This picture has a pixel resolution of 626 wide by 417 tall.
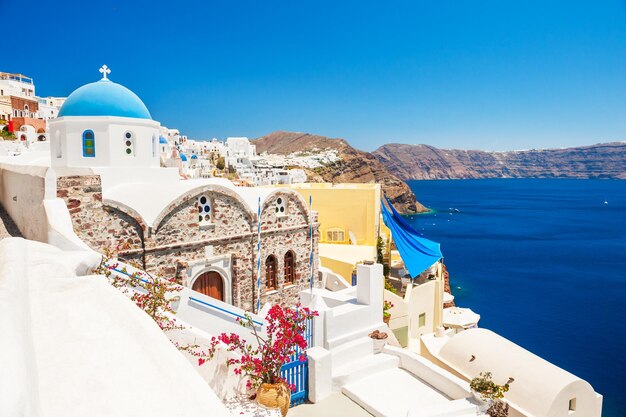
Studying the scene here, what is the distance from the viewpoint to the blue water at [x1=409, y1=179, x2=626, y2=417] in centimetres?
2480

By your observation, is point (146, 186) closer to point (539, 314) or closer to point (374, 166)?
point (539, 314)

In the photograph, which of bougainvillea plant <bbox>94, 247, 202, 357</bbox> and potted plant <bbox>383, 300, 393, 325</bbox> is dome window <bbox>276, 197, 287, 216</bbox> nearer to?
A: potted plant <bbox>383, 300, 393, 325</bbox>

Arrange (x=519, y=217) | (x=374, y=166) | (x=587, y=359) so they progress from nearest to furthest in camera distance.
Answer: (x=587, y=359), (x=519, y=217), (x=374, y=166)

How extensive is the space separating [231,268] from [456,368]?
7031 millimetres

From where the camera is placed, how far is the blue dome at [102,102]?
40.0 feet

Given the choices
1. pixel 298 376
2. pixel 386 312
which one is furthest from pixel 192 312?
pixel 386 312

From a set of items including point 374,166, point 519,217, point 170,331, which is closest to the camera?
point 170,331

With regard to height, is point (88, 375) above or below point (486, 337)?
above

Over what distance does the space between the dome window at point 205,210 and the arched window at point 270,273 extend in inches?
102

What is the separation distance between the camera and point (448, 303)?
24734 mm

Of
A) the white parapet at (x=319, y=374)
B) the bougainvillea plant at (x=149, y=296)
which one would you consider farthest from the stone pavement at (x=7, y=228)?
the white parapet at (x=319, y=374)

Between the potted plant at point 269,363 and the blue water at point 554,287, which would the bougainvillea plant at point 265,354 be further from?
the blue water at point 554,287

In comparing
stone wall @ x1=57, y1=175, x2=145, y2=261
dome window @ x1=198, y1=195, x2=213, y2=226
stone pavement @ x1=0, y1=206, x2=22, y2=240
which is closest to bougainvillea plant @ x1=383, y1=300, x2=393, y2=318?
dome window @ x1=198, y1=195, x2=213, y2=226

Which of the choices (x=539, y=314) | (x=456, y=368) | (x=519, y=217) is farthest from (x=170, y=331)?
(x=519, y=217)
